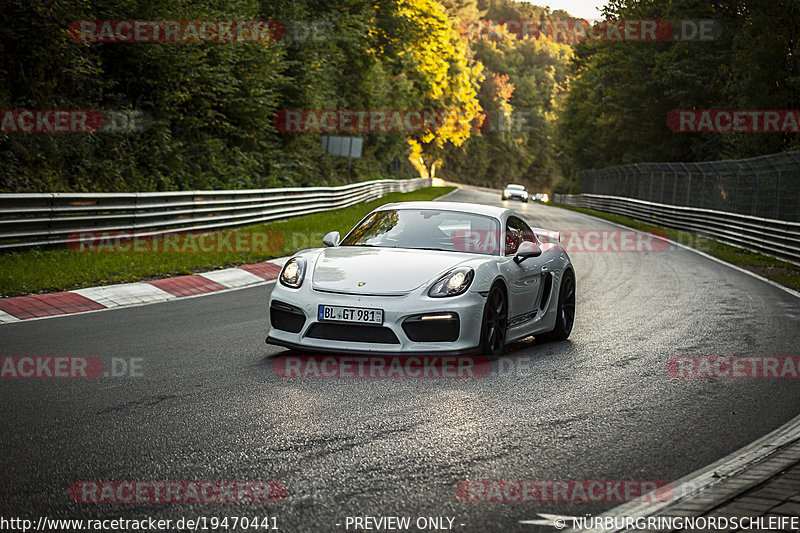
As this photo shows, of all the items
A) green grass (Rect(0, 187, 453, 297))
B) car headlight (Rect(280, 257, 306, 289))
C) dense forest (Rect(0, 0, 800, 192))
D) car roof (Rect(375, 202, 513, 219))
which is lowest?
green grass (Rect(0, 187, 453, 297))

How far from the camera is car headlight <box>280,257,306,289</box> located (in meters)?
7.73

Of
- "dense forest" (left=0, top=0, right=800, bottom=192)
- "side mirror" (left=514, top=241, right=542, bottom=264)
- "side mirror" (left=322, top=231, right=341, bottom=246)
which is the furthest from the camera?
"dense forest" (left=0, top=0, right=800, bottom=192)

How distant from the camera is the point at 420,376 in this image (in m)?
7.20

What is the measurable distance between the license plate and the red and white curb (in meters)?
4.26

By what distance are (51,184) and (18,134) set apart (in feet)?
4.33

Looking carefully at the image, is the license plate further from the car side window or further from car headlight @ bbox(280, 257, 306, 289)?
the car side window

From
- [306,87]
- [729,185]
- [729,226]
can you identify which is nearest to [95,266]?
[729,226]

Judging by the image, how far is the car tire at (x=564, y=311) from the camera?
9.45 meters

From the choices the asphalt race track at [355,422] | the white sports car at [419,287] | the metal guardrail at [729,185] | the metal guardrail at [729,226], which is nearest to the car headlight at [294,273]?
the white sports car at [419,287]

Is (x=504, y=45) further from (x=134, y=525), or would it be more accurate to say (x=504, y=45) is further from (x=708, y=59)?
(x=134, y=525)

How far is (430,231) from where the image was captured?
8.66 m

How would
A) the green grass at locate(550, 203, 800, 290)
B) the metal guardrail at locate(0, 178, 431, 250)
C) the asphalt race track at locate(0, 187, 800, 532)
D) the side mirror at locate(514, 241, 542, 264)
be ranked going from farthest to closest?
1. the green grass at locate(550, 203, 800, 290)
2. the metal guardrail at locate(0, 178, 431, 250)
3. the side mirror at locate(514, 241, 542, 264)
4. the asphalt race track at locate(0, 187, 800, 532)

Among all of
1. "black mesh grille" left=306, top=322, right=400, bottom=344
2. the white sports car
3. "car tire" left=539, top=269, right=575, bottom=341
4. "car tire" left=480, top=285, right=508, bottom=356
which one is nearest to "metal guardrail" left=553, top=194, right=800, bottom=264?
"car tire" left=539, top=269, right=575, bottom=341

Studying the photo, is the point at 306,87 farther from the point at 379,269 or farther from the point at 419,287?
the point at 419,287
